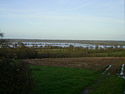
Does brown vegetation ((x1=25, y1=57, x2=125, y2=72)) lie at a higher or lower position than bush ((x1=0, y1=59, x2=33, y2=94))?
lower

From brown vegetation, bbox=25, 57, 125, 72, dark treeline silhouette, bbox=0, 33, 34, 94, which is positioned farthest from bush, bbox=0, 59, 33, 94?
brown vegetation, bbox=25, 57, 125, 72

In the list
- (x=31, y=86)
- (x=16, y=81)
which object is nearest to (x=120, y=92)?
(x=31, y=86)

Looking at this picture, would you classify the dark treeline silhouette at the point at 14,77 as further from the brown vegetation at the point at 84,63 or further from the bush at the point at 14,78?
the brown vegetation at the point at 84,63

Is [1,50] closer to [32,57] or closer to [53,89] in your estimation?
[53,89]

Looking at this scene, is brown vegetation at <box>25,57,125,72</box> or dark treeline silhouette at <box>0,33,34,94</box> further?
brown vegetation at <box>25,57,125,72</box>

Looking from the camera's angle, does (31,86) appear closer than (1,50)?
Yes

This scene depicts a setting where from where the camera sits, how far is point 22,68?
9500 mm

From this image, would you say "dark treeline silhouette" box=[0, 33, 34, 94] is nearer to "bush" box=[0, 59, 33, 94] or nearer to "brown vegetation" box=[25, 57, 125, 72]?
"bush" box=[0, 59, 33, 94]

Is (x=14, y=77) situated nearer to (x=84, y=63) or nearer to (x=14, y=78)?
(x=14, y=78)

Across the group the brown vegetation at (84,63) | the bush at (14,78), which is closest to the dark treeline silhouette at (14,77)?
the bush at (14,78)

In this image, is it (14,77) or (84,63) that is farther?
(84,63)

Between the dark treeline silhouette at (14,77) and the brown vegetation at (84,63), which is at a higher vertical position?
the dark treeline silhouette at (14,77)

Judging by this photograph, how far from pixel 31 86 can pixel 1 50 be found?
2.43 m

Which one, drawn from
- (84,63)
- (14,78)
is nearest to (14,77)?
(14,78)
